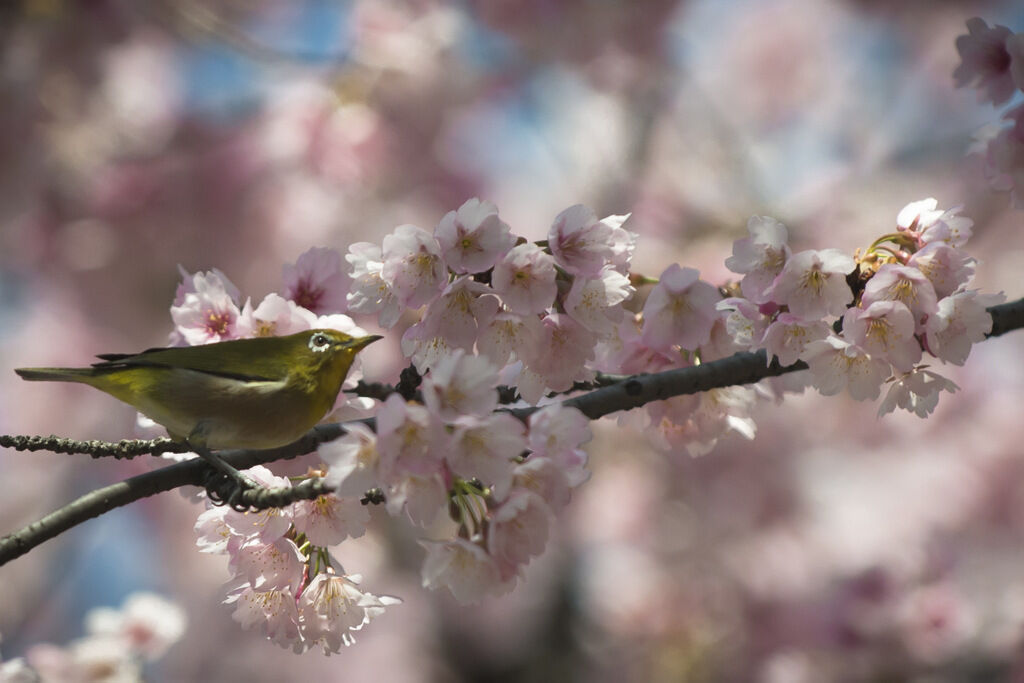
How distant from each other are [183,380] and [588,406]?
387 millimetres

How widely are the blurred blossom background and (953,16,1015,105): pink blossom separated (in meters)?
1.60

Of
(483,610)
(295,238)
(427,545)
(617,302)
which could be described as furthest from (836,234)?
(427,545)

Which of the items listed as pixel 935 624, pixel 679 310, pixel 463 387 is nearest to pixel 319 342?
pixel 463 387

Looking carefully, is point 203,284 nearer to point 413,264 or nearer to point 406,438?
point 413,264

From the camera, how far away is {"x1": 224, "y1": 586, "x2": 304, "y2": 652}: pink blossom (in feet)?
2.90

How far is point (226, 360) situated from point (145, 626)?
37.8 inches

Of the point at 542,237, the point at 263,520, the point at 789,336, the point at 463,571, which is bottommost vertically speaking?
the point at 463,571

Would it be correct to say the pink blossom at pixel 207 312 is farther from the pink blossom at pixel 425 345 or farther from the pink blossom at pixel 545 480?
the pink blossom at pixel 545 480

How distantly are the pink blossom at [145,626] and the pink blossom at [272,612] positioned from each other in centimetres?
75

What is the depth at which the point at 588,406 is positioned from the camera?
34.2 inches

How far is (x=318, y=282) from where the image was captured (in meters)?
1.03

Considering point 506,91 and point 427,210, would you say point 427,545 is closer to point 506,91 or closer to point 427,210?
point 427,210

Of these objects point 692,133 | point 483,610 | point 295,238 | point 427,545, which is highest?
point 692,133

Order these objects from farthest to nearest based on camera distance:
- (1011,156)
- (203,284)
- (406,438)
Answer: (1011,156) < (203,284) < (406,438)
